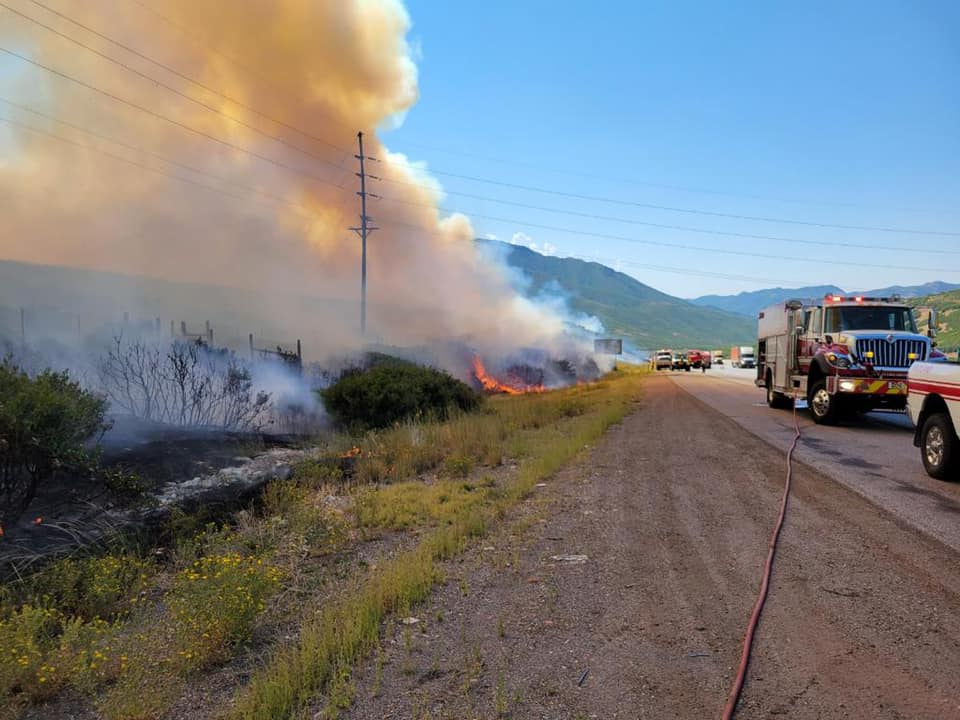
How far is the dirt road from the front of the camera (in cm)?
315

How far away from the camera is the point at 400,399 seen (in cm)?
1589

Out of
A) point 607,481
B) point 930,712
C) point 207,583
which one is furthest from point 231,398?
point 930,712

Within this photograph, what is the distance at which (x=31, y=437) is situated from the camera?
6.77 m

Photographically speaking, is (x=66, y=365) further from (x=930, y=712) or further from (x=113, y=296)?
(x=113, y=296)

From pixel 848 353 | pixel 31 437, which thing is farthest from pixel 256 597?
pixel 848 353

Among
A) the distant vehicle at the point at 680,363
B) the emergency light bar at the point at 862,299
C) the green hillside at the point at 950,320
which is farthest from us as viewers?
the green hillside at the point at 950,320

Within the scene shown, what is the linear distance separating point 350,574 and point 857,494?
5.93 m

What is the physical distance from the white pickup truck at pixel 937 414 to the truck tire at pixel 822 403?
193 inches

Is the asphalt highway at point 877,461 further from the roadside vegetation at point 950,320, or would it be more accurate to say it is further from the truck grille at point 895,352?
the roadside vegetation at point 950,320

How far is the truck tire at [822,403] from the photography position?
1389cm

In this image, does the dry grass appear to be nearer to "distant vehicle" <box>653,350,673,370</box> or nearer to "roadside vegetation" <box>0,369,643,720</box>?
"roadside vegetation" <box>0,369,643,720</box>

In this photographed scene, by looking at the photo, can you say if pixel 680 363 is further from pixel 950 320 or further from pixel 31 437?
pixel 31 437

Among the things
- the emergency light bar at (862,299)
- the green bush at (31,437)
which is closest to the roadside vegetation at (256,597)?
the green bush at (31,437)

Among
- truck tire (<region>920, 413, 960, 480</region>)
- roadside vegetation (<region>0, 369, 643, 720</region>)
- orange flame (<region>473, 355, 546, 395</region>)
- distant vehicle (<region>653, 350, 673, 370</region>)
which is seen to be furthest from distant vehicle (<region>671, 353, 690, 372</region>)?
roadside vegetation (<region>0, 369, 643, 720</region>)
